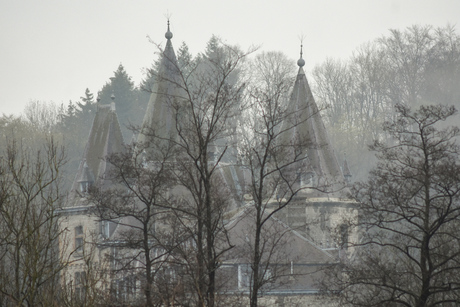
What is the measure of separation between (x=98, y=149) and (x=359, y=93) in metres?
25.8

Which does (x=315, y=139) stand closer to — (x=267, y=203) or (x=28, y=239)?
(x=267, y=203)

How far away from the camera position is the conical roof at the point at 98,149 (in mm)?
40875

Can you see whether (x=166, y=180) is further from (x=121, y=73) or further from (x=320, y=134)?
(x=121, y=73)

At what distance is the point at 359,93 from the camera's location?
60.7 meters

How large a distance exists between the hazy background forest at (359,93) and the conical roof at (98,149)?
44.3 ft

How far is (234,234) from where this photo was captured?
33188 mm

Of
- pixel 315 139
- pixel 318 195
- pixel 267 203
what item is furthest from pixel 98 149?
pixel 267 203

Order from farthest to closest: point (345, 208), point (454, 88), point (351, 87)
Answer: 1. point (351, 87)
2. point (454, 88)
3. point (345, 208)

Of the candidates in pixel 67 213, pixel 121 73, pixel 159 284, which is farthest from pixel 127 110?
pixel 159 284

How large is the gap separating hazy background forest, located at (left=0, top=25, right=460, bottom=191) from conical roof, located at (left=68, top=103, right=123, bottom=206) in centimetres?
1351

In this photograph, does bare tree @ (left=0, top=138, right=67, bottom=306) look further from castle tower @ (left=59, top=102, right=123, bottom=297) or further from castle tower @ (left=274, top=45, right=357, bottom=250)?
castle tower @ (left=59, top=102, right=123, bottom=297)

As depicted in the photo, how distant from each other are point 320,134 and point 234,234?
742 cm

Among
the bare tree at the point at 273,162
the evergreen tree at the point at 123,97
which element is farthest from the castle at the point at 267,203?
the evergreen tree at the point at 123,97

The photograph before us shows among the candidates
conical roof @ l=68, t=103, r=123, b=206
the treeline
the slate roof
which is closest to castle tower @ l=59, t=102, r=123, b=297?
conical roof @ l=68, t=103, r=123, b=206
